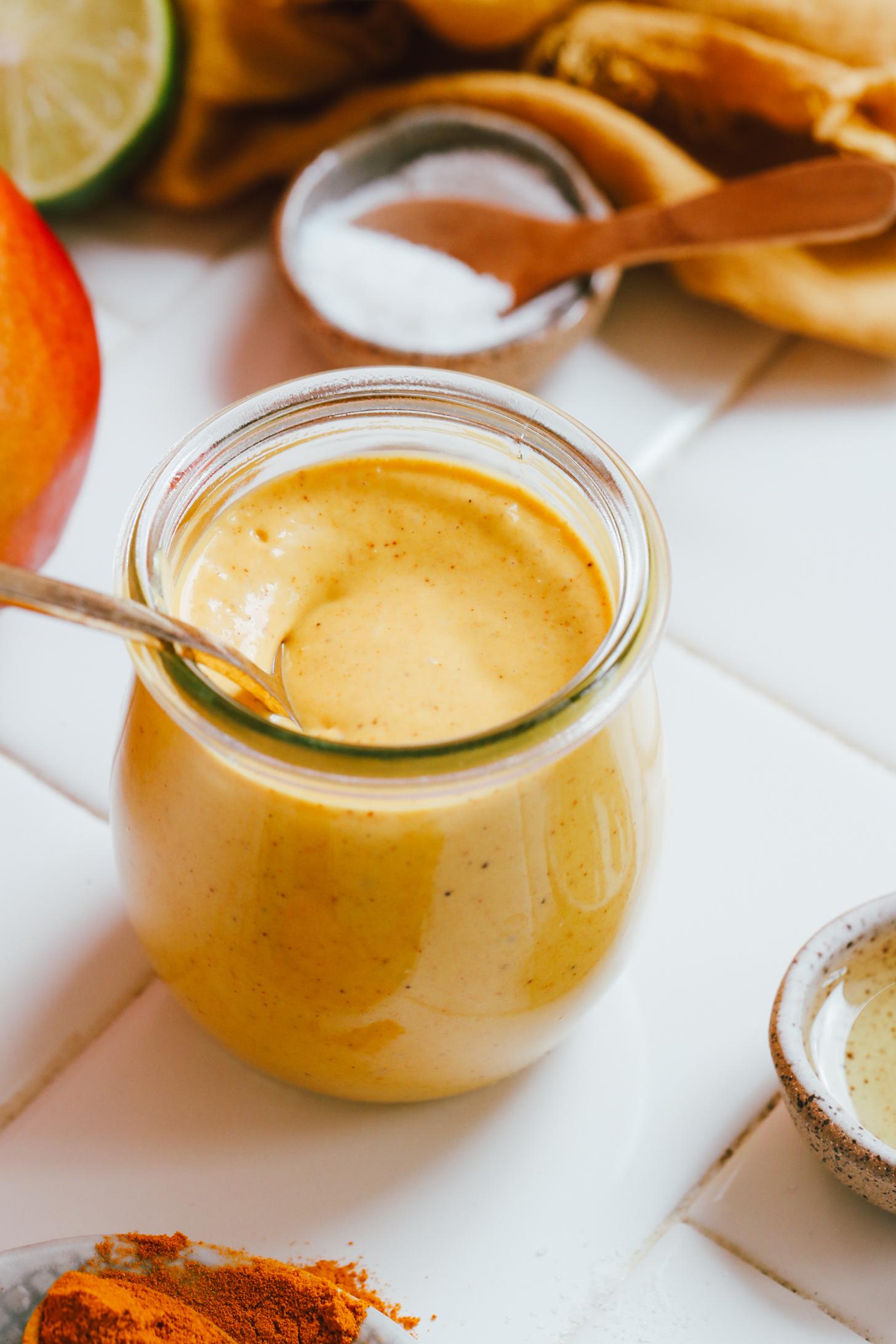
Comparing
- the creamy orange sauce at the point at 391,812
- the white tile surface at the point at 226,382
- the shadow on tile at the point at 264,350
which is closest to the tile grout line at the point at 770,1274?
the creamy orange sauce at the point at 391,812

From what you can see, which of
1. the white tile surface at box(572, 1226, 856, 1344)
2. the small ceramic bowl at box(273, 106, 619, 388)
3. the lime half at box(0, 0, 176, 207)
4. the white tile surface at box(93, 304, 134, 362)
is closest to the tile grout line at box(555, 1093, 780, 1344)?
the white tile surface at box(572, 1226, 856, 1344)

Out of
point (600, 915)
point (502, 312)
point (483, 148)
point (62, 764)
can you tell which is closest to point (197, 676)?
point (600, 915)

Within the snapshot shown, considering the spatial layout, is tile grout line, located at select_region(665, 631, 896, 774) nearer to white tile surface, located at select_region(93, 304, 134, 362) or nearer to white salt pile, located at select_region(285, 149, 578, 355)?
white salt pile, located at select_region(285, 149, 578, 355)

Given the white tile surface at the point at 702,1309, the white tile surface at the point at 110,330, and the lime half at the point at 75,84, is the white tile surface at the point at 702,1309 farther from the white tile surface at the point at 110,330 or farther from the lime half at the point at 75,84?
the lime half at the point at 75,84

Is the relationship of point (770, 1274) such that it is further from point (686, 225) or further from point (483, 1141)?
point (686, 225)

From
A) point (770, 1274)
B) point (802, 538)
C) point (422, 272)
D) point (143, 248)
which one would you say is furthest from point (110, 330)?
point (770, 1274)

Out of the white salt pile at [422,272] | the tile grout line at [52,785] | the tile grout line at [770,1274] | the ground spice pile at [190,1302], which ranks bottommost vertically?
the tile grout line at [770,1274]
